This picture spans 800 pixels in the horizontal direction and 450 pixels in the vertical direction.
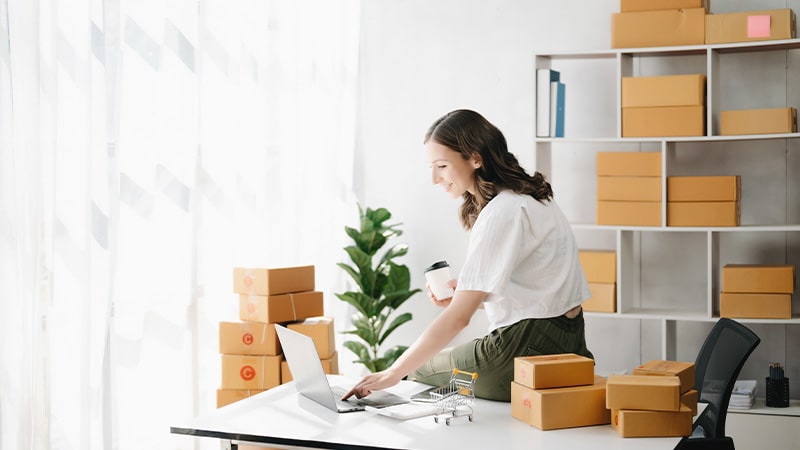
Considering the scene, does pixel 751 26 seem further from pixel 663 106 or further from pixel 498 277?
pixel 498 277

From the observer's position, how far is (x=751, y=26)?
399cm

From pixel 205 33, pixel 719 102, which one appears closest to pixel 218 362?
pixel 205 33

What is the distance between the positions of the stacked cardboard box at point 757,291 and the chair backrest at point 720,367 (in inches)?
44.4

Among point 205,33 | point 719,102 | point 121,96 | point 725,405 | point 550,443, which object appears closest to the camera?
point 550,443

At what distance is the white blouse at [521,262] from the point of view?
8.48 ft

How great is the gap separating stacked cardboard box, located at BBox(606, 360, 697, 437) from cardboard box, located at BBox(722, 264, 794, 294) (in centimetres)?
204

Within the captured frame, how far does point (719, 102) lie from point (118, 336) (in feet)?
9.75

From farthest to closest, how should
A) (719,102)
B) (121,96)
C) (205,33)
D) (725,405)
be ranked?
1. (719,102)
2. (205,33)
3. (121,96)
4. (725,405)

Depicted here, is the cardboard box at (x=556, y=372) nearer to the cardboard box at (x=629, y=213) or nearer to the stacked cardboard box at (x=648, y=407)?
the stacked cardboard box at (x=648, y=407)

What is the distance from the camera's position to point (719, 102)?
14.4ft

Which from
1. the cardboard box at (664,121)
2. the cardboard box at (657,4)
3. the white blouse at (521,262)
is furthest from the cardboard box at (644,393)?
the cardboard box at (657,4)

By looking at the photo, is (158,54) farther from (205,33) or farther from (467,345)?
(467,345)

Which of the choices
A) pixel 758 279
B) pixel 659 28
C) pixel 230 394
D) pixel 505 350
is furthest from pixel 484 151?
pixel 758 279

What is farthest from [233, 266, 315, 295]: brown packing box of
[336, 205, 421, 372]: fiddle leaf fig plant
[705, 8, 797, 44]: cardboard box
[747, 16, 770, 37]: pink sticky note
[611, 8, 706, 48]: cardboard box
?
[747, 16, 770, 37]: pink sticky note
